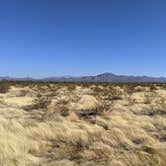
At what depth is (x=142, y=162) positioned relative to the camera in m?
6.96

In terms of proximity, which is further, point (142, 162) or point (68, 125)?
point (68, 125)

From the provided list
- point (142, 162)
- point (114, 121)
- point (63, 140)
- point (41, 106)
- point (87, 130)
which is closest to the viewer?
point (142, 162)

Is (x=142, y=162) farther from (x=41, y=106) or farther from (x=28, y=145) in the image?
(x=41, y=106)

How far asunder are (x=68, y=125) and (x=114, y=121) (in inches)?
81.3

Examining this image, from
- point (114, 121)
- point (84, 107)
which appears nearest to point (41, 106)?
point (84, 107)

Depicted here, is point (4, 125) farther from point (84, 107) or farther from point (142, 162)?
point (84, 107)

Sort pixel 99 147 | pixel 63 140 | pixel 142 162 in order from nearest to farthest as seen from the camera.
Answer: pixel 142 162 < pixel 99 147 < pixel 63 140

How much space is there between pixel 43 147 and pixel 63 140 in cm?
95

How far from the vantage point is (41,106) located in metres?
16.6

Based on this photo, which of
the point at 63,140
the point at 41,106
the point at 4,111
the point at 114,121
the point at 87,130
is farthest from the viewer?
the point at 41,106

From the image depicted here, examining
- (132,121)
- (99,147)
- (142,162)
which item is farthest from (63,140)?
(132,121)

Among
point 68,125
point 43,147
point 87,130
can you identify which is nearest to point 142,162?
point 43,147

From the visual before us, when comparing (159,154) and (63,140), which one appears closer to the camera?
(159,154)

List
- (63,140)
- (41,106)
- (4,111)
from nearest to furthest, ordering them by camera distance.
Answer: (63,140)
(4,111)
(41,106)
